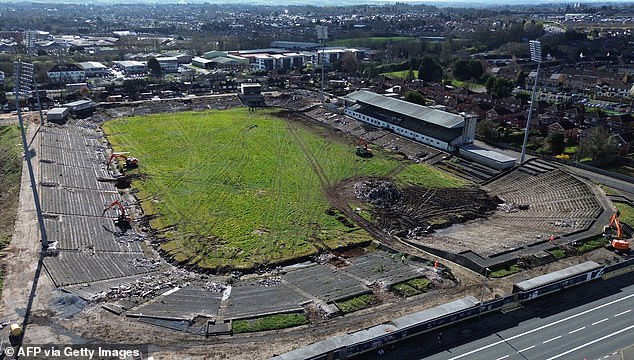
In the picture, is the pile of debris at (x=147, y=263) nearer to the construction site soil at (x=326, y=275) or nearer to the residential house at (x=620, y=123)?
the construction site soil at (x=326, y=275)

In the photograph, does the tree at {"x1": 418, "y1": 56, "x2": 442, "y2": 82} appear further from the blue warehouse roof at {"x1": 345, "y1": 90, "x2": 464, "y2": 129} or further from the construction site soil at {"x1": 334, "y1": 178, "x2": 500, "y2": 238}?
the construction site soil at {"x1": 334, "y1": 178, "x2": 500, "y2": 238}

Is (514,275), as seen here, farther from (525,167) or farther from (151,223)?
(151,223)

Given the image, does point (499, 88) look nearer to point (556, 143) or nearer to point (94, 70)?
point (556, 143)

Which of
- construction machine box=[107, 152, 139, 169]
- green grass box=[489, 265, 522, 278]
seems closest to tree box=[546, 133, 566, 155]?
green grass box=[489, 265, 522, 278]

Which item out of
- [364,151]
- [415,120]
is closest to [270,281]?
[364,151]

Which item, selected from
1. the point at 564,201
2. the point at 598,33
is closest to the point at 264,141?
the point at 564,201

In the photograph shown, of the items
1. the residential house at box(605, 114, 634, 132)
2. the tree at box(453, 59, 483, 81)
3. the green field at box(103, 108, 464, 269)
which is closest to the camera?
the green field at box(103, 108, 464, 269)
